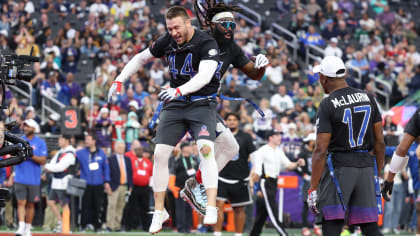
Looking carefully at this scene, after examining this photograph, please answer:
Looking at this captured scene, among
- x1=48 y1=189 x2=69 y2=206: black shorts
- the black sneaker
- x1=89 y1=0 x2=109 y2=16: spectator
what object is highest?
x1=89 y1=0 x2=109 y2=16: spectator

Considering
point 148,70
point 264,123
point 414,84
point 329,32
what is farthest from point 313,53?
point 264,123

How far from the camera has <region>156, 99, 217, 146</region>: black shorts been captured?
902 cm

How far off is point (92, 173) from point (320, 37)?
11.1 metres

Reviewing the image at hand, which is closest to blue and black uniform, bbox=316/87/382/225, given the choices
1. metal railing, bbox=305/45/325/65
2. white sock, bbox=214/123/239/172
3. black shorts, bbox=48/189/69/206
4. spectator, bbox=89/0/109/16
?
white sock, bbox=214/123/239/172

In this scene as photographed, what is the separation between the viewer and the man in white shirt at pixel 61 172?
16.5m

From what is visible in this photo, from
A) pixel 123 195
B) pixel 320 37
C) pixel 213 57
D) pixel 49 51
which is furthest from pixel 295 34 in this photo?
pixel 213 57

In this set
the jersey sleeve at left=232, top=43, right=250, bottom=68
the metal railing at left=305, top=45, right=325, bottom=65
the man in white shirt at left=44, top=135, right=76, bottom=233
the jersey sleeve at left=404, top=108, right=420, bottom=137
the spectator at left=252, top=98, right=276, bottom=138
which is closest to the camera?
the jersey sleeve at left=404, top=108, right=420, bottom=137

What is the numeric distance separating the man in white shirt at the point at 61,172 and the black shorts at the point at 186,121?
7.77 metres

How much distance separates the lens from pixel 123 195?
1794cm

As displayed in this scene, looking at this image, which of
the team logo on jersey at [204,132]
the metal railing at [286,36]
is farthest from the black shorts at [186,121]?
the metal railing at [286,36]

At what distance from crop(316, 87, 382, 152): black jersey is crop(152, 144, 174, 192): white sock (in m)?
1.77

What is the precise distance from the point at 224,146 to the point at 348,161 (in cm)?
187

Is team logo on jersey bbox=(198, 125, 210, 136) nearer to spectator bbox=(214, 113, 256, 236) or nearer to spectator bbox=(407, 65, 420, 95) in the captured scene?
spectator bbox=(214, 113, 256, 236)

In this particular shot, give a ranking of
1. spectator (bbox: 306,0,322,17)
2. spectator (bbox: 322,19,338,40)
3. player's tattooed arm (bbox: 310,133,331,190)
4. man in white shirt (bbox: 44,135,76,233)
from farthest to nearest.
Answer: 1. spectator (bbox: 306,0,322,17)
2. spectator (bbox: 322,19,338,40)
3. man in white shirt (bbox: 44,135,76,233)
4. player's tattooed arm (bbox: 310,133,331,190)
